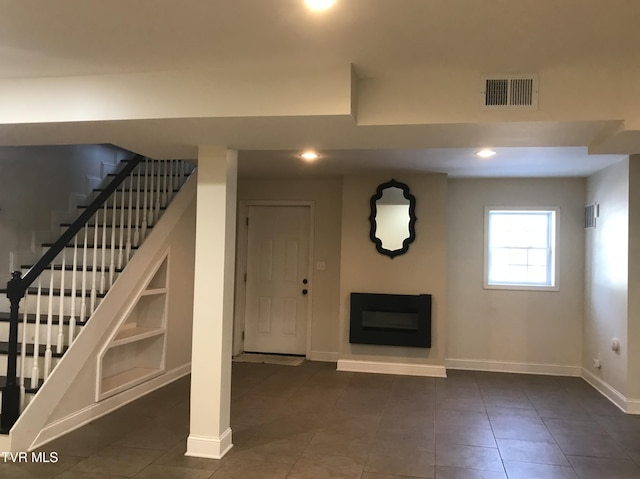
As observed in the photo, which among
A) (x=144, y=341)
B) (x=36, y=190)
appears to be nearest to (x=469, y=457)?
(x=144, y=341)

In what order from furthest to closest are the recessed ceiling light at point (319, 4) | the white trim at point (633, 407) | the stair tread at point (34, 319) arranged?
the white trim at point (633, 407) → the stair tread at point (34, 319) → the recessed ceiling light at point (319, 4)

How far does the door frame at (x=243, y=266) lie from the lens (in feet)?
20.3

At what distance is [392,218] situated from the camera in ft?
18.6

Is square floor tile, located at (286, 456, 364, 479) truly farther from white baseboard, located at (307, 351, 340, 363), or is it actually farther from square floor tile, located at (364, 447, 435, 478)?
white baseboard, located at (307, 351, 340, 363)

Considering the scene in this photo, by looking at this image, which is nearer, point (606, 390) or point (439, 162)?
point (606, 390)

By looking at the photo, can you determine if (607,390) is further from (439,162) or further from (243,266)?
(243,266)

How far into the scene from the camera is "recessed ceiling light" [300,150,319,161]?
A: 4.61m

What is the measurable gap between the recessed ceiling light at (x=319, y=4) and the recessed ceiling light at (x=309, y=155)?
8.49ft

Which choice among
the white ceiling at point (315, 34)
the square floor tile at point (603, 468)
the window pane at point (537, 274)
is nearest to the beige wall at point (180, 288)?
the white ceiling at point (315, 34)

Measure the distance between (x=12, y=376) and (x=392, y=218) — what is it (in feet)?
12.9

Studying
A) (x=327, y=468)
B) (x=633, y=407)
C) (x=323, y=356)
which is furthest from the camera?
(x=323, y=356)

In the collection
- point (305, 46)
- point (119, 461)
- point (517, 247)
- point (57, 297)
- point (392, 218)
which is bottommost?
point (119, 461)

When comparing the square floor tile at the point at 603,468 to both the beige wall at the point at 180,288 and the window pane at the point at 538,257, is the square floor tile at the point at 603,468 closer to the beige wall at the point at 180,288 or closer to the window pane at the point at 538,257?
the window pane at the point at 538,257

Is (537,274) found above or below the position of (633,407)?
above
